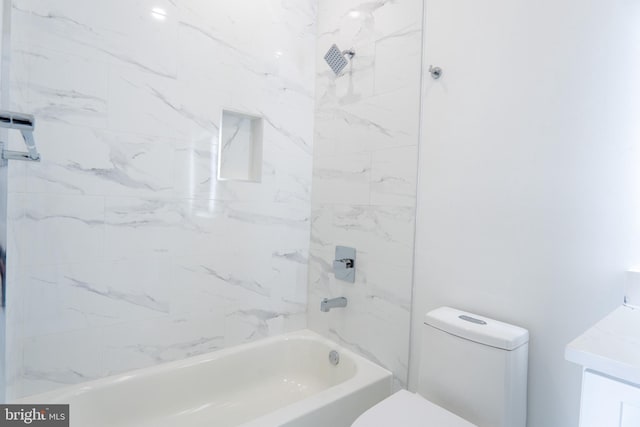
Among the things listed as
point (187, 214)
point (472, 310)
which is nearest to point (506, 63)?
point (472, 310)

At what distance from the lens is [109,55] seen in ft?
5.25

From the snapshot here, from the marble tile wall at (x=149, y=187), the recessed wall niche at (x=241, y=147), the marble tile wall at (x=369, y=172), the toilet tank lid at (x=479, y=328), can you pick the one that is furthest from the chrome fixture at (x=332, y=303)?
the recessed wall niche at (x=241, y=147)

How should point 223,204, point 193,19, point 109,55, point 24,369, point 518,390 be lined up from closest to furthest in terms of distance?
point 518,390
point 24,369
point 109,55
point 193,19
point 223,204

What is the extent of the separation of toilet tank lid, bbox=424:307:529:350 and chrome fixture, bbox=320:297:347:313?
67 cm

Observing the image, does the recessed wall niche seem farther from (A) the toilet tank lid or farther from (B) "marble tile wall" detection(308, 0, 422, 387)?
(A) the toilet tank lid

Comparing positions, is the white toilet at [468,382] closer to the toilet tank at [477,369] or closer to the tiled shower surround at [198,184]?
the toilet tank at [477,369]

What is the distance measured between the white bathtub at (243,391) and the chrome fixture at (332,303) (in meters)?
0.26

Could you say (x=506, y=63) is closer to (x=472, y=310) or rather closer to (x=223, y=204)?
(x=472, y=310)

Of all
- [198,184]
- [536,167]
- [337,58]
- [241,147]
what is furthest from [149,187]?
[536,167]

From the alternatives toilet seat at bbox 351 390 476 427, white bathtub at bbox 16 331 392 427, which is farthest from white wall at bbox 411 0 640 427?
white bathtub at bbox 16 331 392 427

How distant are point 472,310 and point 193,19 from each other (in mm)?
1992

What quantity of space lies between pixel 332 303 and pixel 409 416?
840 mm

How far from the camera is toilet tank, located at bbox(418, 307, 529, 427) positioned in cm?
118

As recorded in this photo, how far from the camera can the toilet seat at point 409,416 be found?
1.16m
